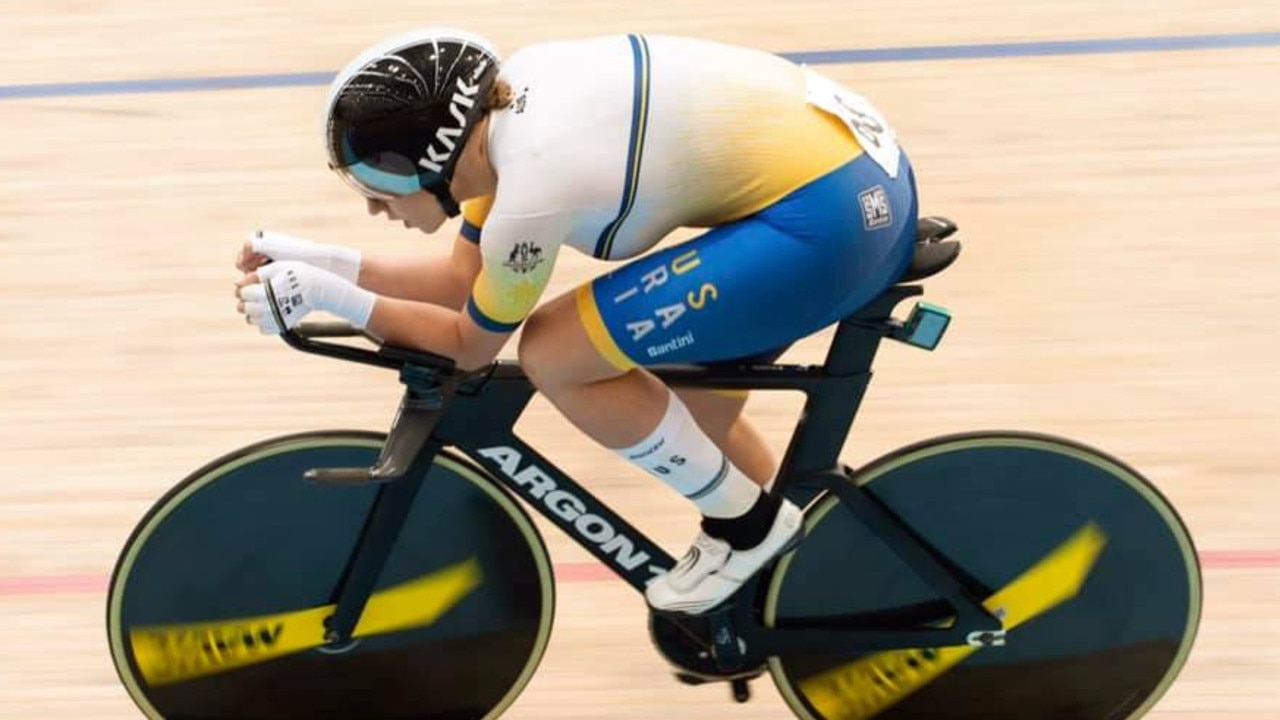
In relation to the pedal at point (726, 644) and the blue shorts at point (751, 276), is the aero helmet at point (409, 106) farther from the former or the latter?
the pedal at point (726, 644)

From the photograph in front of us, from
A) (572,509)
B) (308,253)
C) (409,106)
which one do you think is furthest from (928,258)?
(308,253)

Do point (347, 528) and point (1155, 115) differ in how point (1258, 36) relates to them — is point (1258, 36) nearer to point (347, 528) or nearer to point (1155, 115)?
point (1155, 115)

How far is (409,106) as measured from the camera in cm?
263

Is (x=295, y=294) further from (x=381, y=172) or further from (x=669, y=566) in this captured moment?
(x=669, y=566)

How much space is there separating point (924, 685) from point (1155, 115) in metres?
2.65

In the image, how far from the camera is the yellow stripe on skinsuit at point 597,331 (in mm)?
2768

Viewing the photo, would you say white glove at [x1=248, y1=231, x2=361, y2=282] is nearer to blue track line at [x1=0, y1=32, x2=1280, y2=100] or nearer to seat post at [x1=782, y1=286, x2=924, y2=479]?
seat post at [x1=782, y1=286, x2=924, y2=479]

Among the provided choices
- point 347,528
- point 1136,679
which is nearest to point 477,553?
point 347,528

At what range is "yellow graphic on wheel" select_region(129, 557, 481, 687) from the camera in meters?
3.19

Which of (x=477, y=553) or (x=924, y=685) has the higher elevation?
(x=477, y=553)

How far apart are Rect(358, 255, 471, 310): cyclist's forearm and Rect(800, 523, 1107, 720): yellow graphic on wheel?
0.88m

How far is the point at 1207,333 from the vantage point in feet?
14.8

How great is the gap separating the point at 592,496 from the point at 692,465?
23 cm

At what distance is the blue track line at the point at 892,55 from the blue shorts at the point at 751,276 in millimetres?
3096
